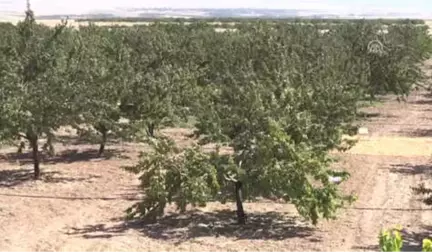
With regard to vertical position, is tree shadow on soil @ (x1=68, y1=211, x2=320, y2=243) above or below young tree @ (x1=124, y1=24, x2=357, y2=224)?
below

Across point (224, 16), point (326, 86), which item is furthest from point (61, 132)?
point (224, 16)

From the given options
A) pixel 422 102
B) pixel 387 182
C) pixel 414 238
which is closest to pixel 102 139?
pixel 387 182

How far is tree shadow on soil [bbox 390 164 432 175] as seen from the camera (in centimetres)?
1939

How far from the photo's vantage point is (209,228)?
13898 millimetres

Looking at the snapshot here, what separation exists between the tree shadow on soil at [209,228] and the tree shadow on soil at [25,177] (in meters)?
4.40

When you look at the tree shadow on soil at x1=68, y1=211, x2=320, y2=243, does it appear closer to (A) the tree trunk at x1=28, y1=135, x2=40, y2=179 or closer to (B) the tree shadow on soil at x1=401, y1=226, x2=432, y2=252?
(B) the tree shadow on soil at x1=401, y1=226, x2=432, y2=252

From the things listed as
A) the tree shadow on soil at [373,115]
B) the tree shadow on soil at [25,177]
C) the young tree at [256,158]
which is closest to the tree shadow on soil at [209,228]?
the young tree at [256,158]

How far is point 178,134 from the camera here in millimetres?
25656

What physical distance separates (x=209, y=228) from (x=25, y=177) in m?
6.50

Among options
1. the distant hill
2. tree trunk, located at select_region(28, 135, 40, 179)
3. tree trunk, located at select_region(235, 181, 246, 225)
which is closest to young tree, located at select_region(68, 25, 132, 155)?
tree trunk, located at select_region(28, 135, 40, 179)

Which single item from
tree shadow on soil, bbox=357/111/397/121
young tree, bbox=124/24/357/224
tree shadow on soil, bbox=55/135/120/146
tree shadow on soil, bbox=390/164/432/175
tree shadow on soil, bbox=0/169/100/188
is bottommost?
tree shadow on soil, bbox=357/111/397/121

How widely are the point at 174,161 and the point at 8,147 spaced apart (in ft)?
36.5

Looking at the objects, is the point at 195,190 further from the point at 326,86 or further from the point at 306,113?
the point at 326,86

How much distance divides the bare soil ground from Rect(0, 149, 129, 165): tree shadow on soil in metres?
0.03
